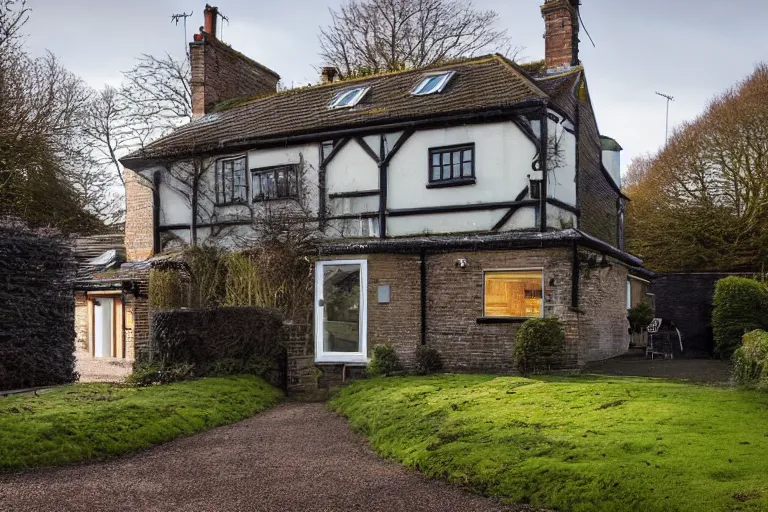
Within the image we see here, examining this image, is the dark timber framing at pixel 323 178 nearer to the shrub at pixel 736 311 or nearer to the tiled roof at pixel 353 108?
the tiled roof at pixel 353 108

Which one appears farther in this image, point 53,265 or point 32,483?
point 53,265

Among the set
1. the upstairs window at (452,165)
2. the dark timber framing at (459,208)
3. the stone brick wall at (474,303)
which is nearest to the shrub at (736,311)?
the stone brick wall at (474,303)

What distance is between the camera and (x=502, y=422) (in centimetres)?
777

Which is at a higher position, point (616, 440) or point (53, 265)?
point (53, 265)

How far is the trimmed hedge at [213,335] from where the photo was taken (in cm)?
1336

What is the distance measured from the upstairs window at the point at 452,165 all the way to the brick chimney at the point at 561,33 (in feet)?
14.1

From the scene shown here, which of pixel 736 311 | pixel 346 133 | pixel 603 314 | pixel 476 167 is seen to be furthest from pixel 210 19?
pixel 736 311

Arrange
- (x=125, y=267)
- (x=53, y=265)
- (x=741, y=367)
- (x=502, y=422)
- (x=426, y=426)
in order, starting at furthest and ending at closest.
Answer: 1. (x=125, y=267)
2. (x=53, y=265)
3. (x=741, y=367)
4. (x=426, y=426)
5. (x=502, y=422)

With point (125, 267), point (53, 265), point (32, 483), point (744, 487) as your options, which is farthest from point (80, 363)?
point (744, 487)

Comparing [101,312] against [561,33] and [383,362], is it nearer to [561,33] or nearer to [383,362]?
[383,362]

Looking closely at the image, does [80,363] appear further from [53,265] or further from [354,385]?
[354,385]

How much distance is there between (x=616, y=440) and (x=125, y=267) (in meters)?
15.7

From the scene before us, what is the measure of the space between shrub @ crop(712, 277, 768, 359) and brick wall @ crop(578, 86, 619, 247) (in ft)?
10.7

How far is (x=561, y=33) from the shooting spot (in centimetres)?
1670
